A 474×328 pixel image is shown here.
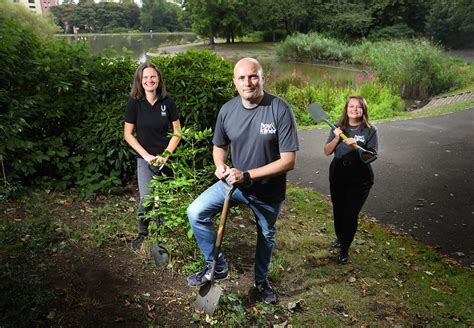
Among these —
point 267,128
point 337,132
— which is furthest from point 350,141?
point 267,128

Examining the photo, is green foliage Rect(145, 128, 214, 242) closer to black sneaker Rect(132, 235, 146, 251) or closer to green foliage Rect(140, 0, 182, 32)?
black sneaker Rect(132, 235, 146, 251)

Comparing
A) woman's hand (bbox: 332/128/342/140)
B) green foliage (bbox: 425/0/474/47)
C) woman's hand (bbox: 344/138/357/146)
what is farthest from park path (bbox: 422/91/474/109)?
green foliage (bbox: 425/0/474/47)

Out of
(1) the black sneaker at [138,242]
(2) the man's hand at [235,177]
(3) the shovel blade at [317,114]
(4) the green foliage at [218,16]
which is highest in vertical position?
(4) the green foliage at [218,16]

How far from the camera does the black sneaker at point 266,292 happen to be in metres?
3.25

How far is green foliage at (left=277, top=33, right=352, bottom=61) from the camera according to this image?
3003cm

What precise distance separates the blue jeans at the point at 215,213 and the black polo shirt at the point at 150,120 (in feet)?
3.52

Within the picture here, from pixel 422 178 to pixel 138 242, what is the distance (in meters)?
5.37

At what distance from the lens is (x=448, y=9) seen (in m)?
37.1

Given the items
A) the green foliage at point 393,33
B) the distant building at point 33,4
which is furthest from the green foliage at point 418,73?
the distant building at point 33,4

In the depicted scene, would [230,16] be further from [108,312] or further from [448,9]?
[108,312]

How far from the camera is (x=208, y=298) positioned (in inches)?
118

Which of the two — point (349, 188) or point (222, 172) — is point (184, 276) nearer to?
point (222, 172)

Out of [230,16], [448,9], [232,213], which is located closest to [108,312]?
[232,213]

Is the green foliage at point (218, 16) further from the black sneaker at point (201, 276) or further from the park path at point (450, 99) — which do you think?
the black sneaker at point (201, 276)
